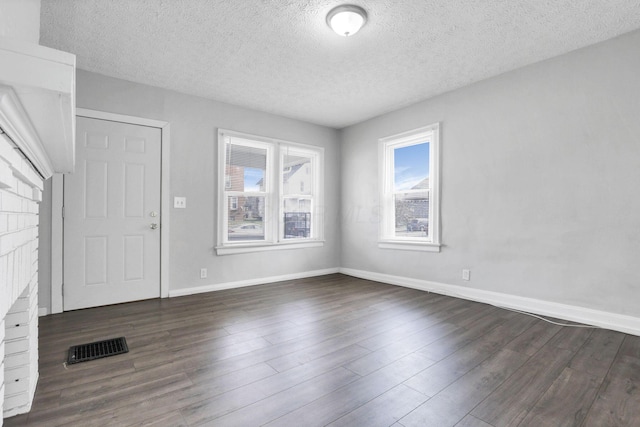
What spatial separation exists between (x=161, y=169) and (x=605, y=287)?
477 centimetres

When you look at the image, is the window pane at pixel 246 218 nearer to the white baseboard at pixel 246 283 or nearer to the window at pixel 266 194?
the window at pixel 266 194

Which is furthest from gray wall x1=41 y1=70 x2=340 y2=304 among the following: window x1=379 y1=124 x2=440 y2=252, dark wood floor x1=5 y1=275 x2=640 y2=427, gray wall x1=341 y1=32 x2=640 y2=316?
gray wall x1=341 y1=32 x2=640 y2=316

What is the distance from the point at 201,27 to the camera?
2670mm

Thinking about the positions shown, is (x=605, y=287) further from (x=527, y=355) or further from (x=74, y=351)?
(x=74, y=351)

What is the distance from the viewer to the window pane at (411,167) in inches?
174

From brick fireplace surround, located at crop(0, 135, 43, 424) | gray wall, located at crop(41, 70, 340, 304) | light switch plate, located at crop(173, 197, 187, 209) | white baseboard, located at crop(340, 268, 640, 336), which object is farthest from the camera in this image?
light switch plate, located at crop(173, 197, 187, 209)

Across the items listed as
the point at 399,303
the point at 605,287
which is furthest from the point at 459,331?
the point at 605,287

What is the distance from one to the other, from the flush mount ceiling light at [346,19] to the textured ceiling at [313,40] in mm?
58

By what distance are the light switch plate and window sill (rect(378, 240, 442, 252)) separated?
286cm

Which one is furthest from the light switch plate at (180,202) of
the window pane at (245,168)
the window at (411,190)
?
the window at (411,190)

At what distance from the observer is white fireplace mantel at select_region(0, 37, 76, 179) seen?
0.67 m

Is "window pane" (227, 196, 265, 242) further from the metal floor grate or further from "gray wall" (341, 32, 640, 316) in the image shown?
"gray wall" (341, 32, 640, 316)

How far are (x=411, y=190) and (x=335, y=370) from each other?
3.10 m

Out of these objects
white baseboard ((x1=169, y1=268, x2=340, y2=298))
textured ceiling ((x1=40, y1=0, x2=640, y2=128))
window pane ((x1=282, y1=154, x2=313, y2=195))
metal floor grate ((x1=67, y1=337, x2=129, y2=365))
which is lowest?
metal floor grate ((x1=67, y1=337, x2=129, y2=365))
